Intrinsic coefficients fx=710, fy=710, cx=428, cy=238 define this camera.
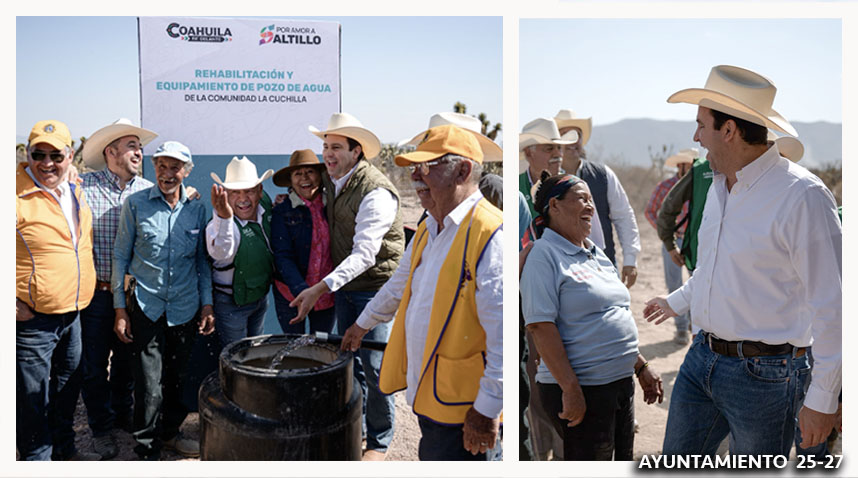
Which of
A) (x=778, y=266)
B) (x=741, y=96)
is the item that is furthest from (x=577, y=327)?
(x=741, y=96)

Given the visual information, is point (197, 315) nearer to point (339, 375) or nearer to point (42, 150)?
point (42, 150)

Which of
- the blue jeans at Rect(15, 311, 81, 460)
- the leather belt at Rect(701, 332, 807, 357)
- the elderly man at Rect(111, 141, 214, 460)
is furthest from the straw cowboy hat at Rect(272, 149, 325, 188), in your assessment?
the leather belt at Rect(701, 332, 807, 357)

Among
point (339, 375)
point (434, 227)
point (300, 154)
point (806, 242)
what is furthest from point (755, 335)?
point (300, 154)

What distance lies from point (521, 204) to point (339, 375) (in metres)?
1.37

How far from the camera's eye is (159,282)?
3795mm

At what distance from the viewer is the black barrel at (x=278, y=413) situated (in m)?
2.76

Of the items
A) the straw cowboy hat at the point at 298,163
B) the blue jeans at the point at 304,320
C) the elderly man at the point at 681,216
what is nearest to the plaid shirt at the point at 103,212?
the straw cowboy hat at the point at 298,163

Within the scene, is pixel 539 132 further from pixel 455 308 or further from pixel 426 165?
pixel 455 308

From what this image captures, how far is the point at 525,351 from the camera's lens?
3.78 metres

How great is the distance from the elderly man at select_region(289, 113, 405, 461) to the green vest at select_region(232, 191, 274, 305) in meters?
0.38

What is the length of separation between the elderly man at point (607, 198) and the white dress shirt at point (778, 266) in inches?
52.3

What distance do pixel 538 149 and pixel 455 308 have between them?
151 centimetres

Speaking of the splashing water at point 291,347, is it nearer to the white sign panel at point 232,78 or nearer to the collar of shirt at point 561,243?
the collar of shirt at point 561,243

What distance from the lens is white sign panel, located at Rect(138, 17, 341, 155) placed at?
4.23m
